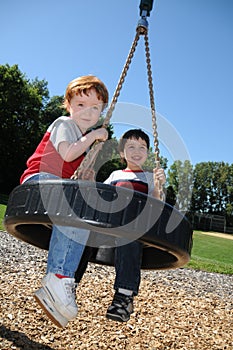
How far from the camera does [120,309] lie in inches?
76.7

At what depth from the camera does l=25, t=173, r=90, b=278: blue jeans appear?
1.85 meters

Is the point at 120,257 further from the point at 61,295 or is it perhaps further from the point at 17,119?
the point at 17,119

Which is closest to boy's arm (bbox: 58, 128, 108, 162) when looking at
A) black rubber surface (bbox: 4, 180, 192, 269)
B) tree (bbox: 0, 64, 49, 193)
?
black rubber surface (bbox: 4, 180, 192, 269)

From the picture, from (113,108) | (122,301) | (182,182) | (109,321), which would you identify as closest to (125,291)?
(122,301)

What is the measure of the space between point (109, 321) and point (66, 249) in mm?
2850

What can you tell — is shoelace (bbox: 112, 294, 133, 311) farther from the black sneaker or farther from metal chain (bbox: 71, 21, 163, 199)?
metal chain (bbox: 71, 21, 163, 199)

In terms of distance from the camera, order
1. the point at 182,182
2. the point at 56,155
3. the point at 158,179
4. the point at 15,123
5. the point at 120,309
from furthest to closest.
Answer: the point at 15,123, the point at 182,182, the point at 158,179, the point at 56,155, the point at 120,309

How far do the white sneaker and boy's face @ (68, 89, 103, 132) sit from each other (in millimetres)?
929

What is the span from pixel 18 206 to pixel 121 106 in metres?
0.92

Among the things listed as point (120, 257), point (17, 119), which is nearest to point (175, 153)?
point (120, 257)

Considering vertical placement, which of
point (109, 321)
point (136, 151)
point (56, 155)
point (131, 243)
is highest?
point (136, 151)

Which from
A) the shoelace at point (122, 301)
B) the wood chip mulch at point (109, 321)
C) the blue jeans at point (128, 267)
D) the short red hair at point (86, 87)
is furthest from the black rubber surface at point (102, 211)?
the wood chip mulch at point (109, 321)

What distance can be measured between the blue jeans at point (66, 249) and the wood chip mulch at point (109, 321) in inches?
82.4

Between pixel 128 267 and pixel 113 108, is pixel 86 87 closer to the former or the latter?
pixel 113 108
